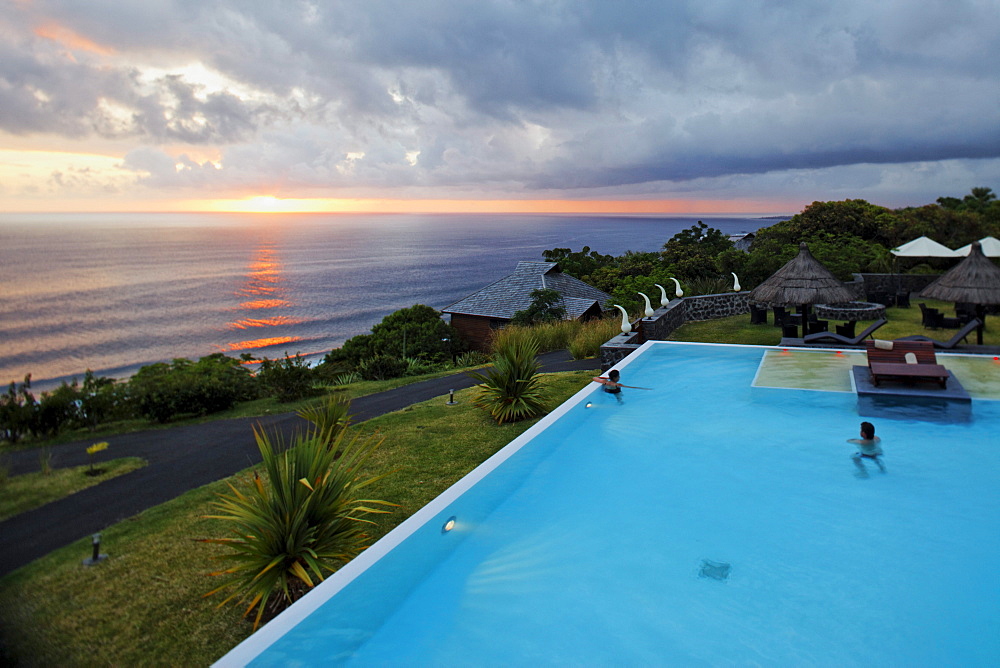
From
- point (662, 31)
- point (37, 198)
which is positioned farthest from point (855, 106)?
point (37, 198)

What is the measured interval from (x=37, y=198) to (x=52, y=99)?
2.36 metres

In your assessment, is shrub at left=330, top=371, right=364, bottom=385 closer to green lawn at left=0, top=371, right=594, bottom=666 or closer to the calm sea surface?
green lawn at left=0, top=371, right=594, bottom=666

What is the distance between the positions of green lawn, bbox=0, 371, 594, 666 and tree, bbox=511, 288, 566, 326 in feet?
58.5

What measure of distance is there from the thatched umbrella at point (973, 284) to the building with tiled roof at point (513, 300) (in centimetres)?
1620

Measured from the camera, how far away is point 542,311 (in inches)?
998

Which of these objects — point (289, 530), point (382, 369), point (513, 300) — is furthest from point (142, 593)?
point (513, 300)

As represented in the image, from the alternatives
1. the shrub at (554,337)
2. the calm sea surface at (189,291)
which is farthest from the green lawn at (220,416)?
the calm sea surface at (189,291)

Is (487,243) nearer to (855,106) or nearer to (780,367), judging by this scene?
(855,106)

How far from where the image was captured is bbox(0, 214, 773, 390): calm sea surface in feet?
157

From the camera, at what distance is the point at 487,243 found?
555ft

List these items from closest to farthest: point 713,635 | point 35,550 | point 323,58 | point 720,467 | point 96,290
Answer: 1. point 713,635
2. point 35,550
3. point 720,467
4. point 323,58
5. point 96,290

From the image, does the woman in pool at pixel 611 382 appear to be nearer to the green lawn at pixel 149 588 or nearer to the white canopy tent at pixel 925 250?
the green lawn at pixel 149 588

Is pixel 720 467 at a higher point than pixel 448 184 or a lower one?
lower

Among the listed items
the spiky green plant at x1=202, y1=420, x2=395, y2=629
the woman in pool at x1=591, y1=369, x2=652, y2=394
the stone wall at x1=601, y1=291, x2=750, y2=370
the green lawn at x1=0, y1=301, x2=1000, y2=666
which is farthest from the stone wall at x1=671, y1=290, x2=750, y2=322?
the spiky green plant at x1=202, y1=420, x2=395, y2=629
